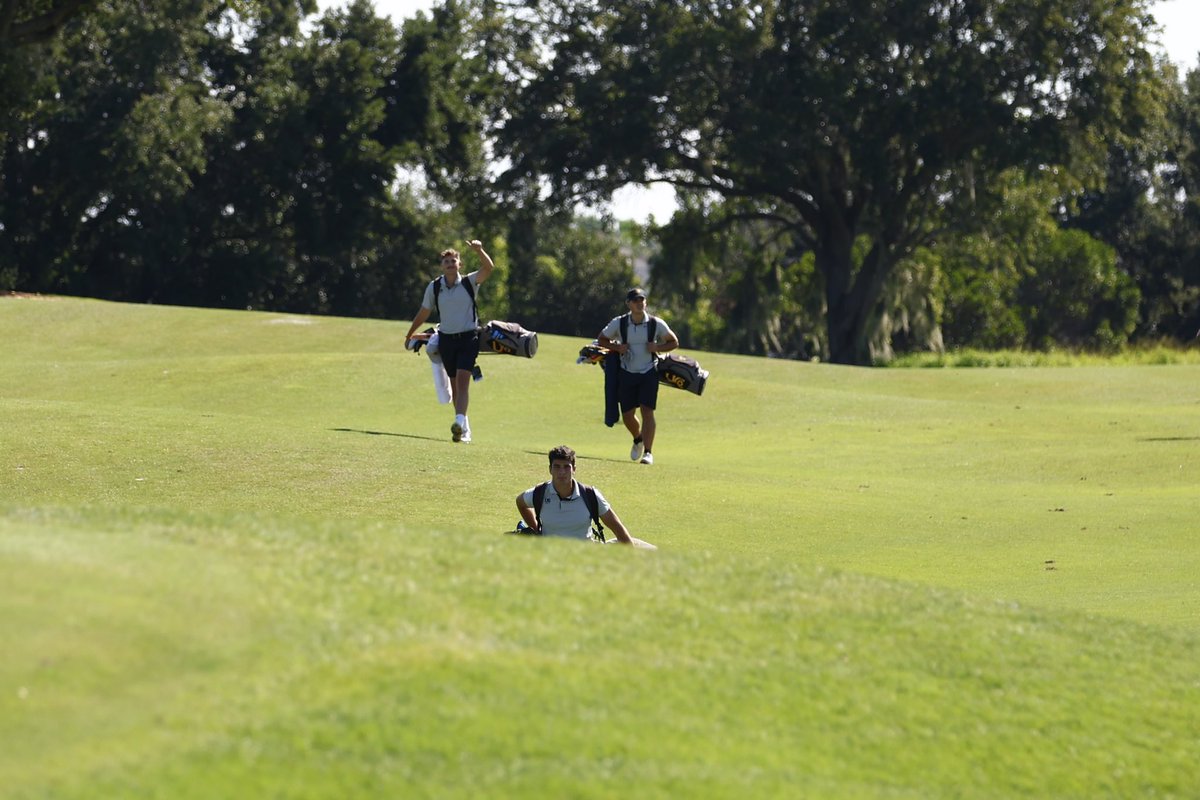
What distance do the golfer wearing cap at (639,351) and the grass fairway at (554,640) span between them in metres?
1.90

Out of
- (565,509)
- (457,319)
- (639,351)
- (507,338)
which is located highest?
(457,319)

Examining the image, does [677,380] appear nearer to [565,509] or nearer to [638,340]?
[638,340]

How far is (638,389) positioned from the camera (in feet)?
65.6

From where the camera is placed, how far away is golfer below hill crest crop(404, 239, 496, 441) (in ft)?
63.0

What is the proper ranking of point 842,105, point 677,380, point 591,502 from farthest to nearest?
point 842,105, point 677,380, point 591,502

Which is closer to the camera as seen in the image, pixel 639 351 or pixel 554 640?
pixel 554 640

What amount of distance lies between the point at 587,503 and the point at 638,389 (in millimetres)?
6973

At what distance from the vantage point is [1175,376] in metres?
36.5

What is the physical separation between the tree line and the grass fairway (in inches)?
1344

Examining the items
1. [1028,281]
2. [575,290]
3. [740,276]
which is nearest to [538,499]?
[740,276]

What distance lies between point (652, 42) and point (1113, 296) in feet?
89.0

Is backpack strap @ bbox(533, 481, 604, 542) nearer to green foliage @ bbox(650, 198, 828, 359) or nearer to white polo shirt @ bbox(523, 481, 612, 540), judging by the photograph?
white polo shirt @ bbox(523, 481, 612, 540)

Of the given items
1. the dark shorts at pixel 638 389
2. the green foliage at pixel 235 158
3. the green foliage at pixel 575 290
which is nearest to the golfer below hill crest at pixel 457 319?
the dark shorts at pixel 638 389

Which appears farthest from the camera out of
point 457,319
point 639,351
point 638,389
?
point 638,389
